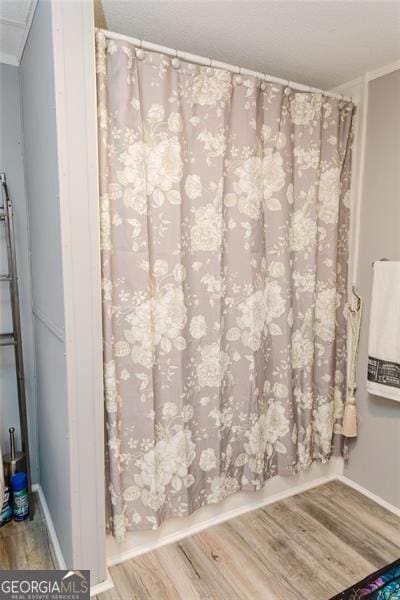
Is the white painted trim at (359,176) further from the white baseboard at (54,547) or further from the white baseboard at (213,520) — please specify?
the white baseboard at (54,547)

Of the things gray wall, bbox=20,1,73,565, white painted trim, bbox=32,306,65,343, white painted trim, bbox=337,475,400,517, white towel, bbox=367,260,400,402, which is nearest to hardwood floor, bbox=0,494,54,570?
gray wall, bbox=20,1,73,565

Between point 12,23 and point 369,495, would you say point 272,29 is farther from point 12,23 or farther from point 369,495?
point 369,495

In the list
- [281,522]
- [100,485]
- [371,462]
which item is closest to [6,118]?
[100,485]

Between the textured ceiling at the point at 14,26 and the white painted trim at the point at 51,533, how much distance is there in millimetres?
2277

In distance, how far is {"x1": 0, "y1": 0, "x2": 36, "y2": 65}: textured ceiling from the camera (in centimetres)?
153

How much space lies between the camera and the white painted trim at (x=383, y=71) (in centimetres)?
195

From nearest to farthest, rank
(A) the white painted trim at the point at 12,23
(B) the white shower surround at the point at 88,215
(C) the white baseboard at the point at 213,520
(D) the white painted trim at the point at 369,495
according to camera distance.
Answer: (B) the white shower surround at the point at 88,215
(A) the white painted trim at the point at 12,23
(C) the white baseboard at the point at 213,520
(D) the white painted trim at the point at 369,495

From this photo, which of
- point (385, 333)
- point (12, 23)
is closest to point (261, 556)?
point (385, 333)

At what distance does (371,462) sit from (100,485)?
5.17 feet

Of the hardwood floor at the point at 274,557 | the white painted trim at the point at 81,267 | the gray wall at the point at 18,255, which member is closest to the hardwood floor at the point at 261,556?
the hardwood floor at the point at 274,557

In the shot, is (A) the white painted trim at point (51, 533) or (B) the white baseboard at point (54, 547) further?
(A) the white painted trim at point (51, 533)

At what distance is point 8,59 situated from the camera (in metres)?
1.96

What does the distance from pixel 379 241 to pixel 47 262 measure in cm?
172

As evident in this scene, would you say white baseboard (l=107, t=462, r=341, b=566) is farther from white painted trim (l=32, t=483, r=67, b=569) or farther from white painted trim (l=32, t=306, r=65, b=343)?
white painted trim (l=32, t=306, r=65, b=343)
